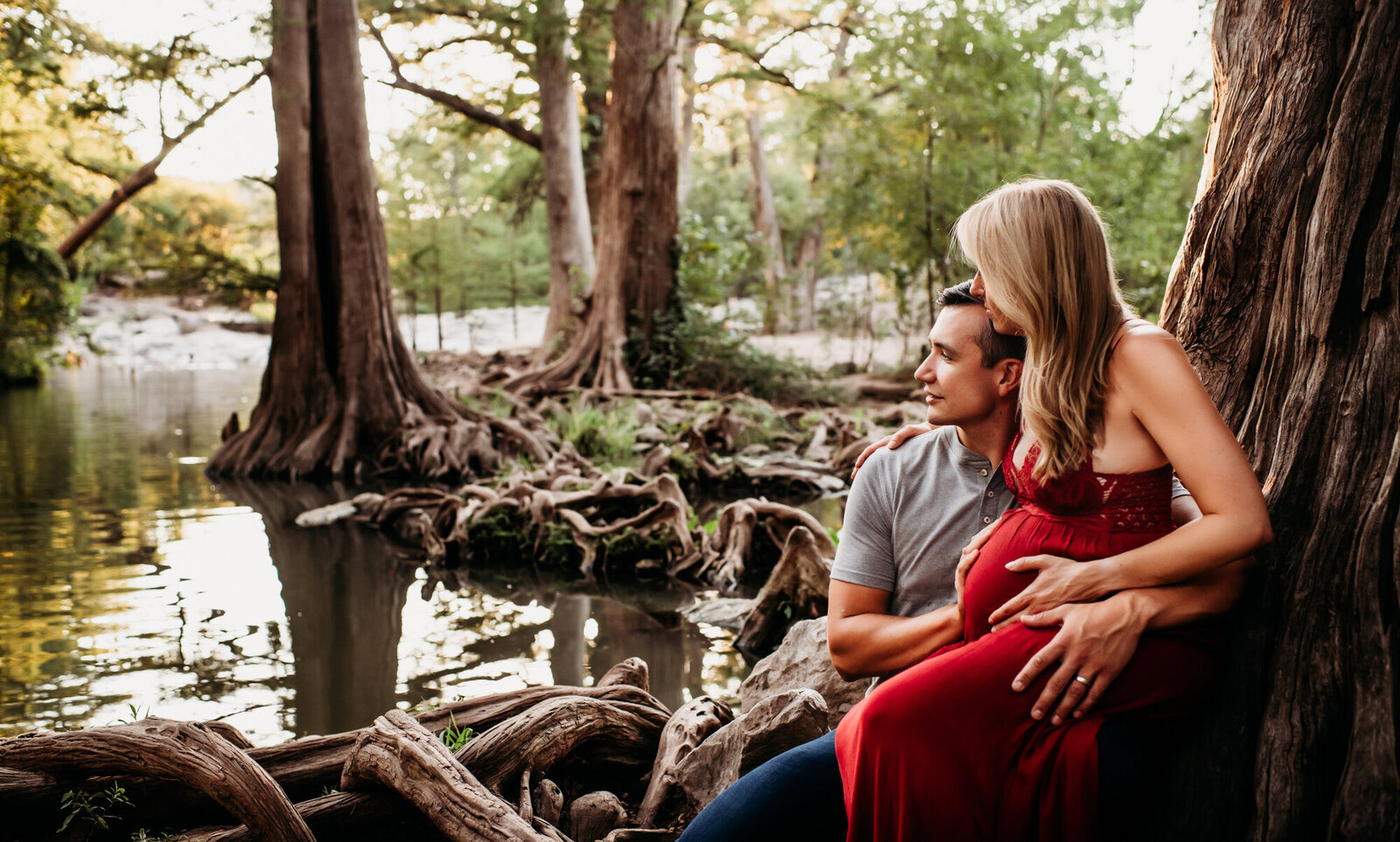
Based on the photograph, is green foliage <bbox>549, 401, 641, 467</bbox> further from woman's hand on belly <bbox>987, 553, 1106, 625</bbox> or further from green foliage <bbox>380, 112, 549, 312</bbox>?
green foliage <bbox>380, 112, 549, 312</bbox>

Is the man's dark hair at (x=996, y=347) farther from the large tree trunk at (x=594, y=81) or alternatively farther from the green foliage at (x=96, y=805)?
the large tree trunk at (x=594, y=81)

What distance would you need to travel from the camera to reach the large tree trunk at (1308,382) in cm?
199

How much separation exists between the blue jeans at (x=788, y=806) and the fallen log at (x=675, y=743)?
0.94 meters

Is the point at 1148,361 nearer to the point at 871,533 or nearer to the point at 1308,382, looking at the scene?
the point at 1308,382

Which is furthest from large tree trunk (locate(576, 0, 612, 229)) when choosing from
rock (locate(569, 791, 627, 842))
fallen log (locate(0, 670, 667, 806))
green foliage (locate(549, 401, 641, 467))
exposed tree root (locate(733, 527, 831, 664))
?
rock (locate(569, 791, 627, 842))

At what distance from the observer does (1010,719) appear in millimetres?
2014

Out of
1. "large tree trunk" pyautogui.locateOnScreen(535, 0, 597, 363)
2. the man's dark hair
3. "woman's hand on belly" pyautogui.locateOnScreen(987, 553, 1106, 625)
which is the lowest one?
"woman's hand on belly" pyautogui.locateOnScreen(987, 553, 1106, 625)

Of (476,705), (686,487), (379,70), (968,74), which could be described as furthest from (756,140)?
(476,705)

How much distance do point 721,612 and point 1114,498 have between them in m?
4.42

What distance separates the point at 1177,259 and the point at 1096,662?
1.47 meters

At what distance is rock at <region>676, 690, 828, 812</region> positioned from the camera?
307 centimetres

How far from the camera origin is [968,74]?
16812 millimetres

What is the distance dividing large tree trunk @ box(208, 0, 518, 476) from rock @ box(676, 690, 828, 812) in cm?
920

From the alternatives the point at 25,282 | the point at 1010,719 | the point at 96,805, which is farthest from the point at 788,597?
the point at 25,282
